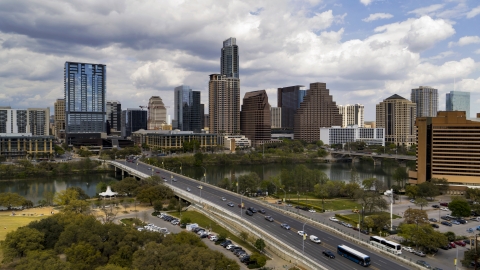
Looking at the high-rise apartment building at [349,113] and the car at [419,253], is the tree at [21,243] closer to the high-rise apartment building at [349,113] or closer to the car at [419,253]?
the car at [419,253]

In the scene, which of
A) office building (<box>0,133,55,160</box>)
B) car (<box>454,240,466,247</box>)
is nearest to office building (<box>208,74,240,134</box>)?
office building (<box>0,133,55,160</box>)

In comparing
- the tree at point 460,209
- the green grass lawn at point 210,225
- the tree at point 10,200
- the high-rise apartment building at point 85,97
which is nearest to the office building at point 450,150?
the tree at point 460,209

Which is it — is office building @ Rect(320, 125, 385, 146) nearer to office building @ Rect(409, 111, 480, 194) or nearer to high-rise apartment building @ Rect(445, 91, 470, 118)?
high-rise apartment building @ Rect(445, 91, 470, 118)

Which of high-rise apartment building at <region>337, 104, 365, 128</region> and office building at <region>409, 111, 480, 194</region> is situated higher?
high-rise apartment building at <region>337, 104, 365, 128</region>

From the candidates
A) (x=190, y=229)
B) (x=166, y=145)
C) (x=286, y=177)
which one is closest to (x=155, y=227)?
(x=190, y=229)

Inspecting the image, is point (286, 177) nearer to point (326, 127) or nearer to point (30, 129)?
point (326, 127)

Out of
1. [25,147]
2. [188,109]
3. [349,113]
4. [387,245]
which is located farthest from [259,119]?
[387,245]
